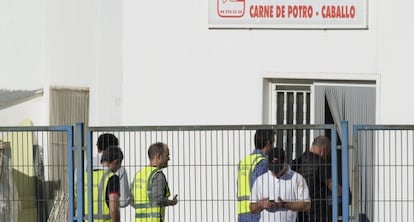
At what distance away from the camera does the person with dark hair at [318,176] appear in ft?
43.6

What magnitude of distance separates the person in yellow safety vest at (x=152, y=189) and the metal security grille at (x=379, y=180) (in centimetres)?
213

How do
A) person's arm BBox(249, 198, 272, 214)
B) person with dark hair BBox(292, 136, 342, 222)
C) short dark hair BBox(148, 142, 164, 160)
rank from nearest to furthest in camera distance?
person's arm BBox(249, 198, 272, 214), short dark hair BBox(148, 142, 164, 160), person with dark hair BBox(292, 136, 342, 222)

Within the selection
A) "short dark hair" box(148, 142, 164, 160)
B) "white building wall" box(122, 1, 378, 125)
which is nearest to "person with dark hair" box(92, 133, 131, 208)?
"short dark hair" box(148, 142, 164, 160)

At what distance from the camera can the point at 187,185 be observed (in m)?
13.6

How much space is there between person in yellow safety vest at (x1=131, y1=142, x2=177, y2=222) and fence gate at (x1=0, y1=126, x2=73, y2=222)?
865 millimetres

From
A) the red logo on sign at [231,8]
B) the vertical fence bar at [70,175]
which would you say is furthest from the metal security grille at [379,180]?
the red logo on sign at [231,8]

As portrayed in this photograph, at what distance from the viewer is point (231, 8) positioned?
16.6m

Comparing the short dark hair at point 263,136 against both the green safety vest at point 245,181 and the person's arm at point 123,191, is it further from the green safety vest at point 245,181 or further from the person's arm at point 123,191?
the person's arm at point 123,191

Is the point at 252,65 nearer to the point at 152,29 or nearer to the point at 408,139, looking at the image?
the point at 152,29

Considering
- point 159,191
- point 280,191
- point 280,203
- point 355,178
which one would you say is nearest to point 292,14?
point 355,178

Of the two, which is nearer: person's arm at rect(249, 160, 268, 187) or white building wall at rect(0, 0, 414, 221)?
person's arm at rect(249, 160, 268, 187)

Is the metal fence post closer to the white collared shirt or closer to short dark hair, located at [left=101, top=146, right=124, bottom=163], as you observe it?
short dark hair, located at [left=101, top=146, right=124, bottom=163]

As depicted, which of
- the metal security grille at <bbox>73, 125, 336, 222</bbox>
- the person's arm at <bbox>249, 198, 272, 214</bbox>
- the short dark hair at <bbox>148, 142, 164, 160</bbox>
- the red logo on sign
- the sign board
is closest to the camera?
the person's arm at <bbox>249, 198, 272, 214</bbox>

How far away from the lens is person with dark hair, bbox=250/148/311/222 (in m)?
13.1
